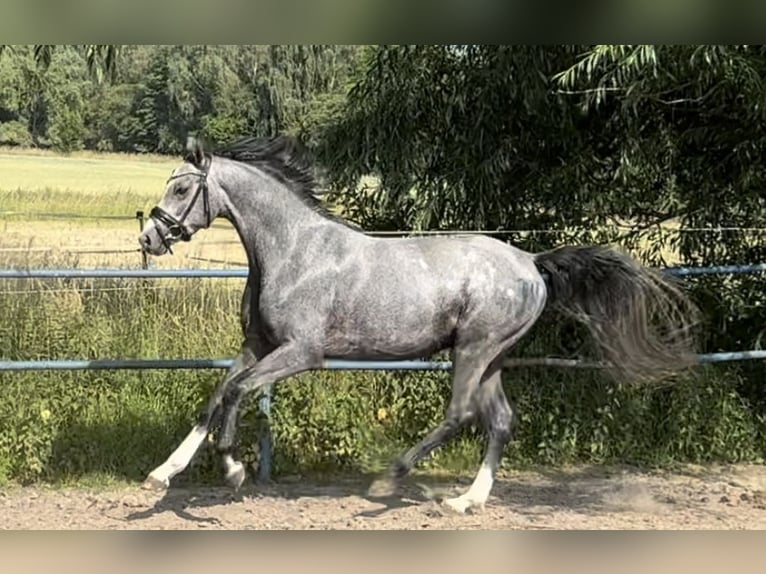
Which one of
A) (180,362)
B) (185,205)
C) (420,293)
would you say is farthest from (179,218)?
(420,293)

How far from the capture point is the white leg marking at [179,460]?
159 inches

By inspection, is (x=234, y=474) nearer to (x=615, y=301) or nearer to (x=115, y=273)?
(x=115, y=273)

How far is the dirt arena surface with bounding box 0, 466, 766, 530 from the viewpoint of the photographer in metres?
4.54

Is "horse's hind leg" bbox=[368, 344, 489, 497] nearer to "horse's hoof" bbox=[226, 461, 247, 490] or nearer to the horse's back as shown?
the horse's back

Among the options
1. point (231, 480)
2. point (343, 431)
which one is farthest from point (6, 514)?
point (343, 431)

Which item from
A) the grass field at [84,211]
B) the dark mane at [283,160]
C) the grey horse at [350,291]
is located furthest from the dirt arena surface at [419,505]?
the grass field at [84,211]

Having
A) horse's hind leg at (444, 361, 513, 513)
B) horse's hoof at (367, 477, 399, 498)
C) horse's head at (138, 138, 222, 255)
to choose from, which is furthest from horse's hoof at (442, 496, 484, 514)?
horse's head at (138, 138, 222, 255)

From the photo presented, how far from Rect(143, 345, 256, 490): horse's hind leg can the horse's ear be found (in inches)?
34.4

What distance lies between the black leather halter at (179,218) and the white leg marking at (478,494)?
1.78 metres

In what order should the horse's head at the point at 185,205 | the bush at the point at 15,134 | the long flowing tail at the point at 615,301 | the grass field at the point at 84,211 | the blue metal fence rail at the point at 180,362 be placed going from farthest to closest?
1. the grass field at the point at 84,211
2. the bush at the point at 15,134
3. the blue metal fence rail at the point at 180,362
4. the long flowing tail at the point at 615,301
5. the horse's head at the point at 185,205

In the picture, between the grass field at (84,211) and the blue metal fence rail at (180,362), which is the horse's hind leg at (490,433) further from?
the grass field at (84,211)

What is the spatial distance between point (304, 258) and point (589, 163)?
233cm

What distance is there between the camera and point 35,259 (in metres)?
6.65

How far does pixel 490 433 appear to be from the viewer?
14.8 ft
